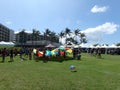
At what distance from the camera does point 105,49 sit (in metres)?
65.2

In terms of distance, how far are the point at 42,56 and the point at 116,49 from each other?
34.3m

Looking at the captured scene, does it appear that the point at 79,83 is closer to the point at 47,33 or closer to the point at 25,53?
the point at 25,53

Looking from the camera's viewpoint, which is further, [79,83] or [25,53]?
[25,53]

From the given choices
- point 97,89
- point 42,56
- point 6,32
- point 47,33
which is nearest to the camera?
point 97,89

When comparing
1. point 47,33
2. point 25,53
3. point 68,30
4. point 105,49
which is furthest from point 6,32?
point 25,53

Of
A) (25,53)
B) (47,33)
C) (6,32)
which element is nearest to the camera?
(25,53)

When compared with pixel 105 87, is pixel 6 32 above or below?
above

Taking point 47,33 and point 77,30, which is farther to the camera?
point 47,33

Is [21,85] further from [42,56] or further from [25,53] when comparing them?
[25,53]

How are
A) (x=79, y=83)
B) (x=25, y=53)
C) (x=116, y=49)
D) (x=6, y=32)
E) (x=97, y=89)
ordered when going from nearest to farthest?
(x=97, y=89) < (x=79, y=83) < (x=25, y=53) < (x=116, y=49) < (x=6, y=32)

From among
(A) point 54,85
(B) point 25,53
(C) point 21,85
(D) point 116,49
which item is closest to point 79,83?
(A) point 54,85

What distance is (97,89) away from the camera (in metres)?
12.7

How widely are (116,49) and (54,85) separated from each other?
51326 millimetres

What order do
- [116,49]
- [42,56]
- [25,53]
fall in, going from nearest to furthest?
[42,56] → [25,53] → [116,49]
